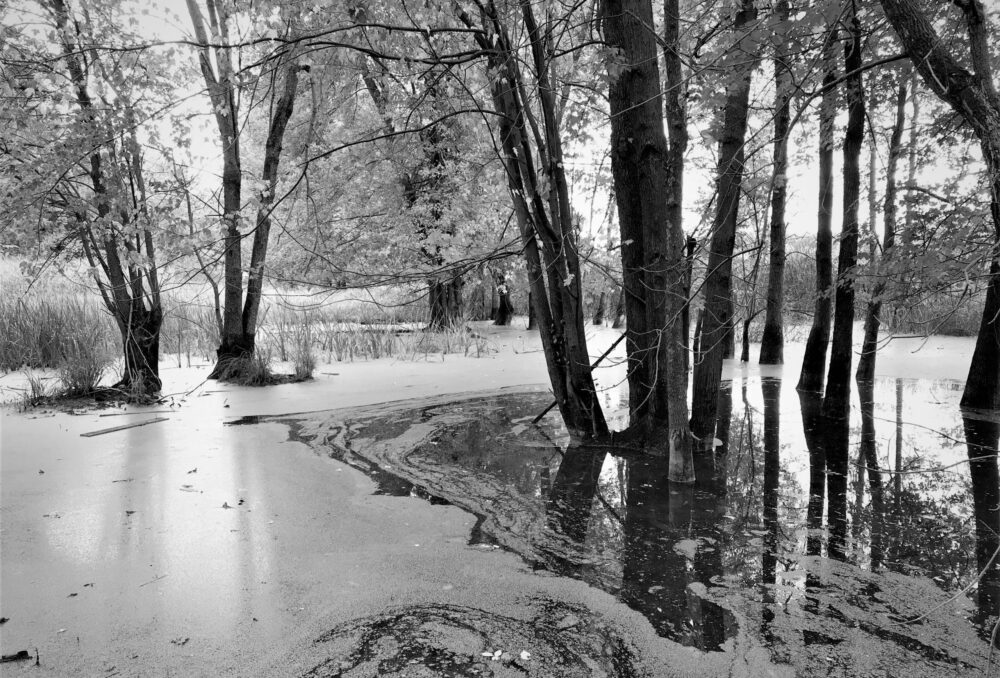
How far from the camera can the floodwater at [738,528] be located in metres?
2.15

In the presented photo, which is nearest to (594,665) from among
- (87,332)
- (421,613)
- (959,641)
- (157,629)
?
(421,613)

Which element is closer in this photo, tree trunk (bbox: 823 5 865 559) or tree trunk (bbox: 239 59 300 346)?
tree trunk (bbox: 823 5 865 559)

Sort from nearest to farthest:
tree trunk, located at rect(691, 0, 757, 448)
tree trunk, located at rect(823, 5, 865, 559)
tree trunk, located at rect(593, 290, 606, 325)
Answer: tree trunk, located at rect(691, 0, 757, 448)
tree trunk, located at rect(823, 5, 865, 559)
tree trunk, located at rect(593, 290, 606, 325)

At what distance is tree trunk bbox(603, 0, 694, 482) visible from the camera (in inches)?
149

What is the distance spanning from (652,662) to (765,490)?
2281 millimetres

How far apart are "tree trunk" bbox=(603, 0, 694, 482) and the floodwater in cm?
41

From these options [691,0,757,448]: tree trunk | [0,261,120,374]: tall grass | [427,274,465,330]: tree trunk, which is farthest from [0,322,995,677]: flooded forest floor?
[427,274,465,330]: tree trunk

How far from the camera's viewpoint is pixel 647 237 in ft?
13.5

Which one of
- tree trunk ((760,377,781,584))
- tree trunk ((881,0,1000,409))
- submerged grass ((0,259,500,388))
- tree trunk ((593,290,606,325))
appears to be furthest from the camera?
tree trunk ((593,290,606,325))

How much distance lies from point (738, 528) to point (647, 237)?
1.98m

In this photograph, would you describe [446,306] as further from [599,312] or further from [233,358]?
[599,312]

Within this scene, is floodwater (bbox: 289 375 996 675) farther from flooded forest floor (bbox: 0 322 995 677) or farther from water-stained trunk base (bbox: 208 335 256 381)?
Answer: water-stained trunk base (bbox: 208 335 256 381)

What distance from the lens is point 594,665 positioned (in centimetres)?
195

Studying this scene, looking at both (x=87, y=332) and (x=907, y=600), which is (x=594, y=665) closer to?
(x=907, y=600)
